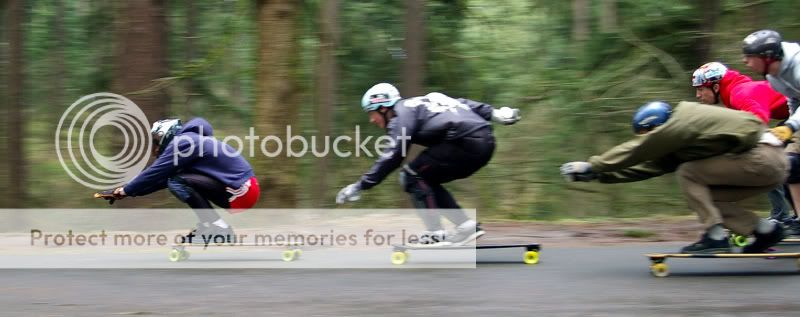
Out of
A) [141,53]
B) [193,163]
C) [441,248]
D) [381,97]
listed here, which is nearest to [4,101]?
[141,53]

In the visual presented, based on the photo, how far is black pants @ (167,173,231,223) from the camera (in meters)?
9.17

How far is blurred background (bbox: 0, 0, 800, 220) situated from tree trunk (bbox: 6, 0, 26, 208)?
0.9 inches

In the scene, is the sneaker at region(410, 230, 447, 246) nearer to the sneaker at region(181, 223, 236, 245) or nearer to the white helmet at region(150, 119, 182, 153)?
the sneaker at region(181, 223, 236, 245)

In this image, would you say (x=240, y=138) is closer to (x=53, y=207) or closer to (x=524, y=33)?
(x=53, y=207)

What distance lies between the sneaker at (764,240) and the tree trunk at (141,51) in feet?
27.0

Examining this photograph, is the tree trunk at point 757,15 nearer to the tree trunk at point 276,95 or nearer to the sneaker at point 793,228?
the sneaker at point 793,228

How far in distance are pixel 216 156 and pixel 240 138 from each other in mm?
7020

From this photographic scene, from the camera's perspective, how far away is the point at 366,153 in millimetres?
17562

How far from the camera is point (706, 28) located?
1495cm

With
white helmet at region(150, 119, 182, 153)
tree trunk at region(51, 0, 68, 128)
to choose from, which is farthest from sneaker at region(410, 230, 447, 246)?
tree trunk at region(51, 0, 68, 128)

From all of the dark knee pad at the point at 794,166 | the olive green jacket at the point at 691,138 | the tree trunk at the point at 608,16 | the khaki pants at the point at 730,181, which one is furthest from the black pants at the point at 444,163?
the tree trunk at the point at 608,16

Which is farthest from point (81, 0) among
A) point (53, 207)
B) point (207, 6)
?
point (53, 207)

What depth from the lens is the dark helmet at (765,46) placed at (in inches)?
305

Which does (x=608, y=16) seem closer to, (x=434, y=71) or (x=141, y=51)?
(x=434, y=71)
